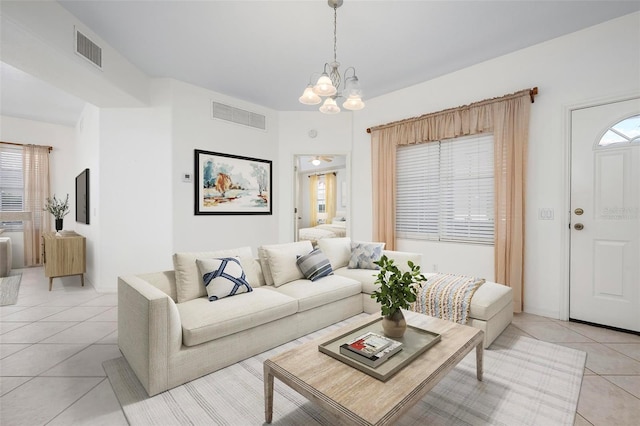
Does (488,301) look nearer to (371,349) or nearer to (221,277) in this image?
(371,349)

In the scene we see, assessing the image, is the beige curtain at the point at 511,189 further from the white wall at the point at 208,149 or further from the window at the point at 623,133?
the white wall at the point at 208,149

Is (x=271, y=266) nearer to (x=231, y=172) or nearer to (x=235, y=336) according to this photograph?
(x=235, y=336)

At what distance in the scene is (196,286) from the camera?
2459 millimetres

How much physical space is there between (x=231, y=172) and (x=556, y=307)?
4.45 metres

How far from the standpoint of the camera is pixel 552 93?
316 cm

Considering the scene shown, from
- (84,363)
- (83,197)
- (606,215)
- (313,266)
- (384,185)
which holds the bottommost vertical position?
(84,363)

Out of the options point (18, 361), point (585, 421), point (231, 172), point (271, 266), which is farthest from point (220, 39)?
point (585, 421)

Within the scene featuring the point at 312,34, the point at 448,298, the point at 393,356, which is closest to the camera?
the point at 393,356

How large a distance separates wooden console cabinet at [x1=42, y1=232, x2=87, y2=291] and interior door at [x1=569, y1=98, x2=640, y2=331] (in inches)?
241

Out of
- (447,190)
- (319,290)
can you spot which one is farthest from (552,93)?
(319,290)

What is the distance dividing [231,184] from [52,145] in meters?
4.31

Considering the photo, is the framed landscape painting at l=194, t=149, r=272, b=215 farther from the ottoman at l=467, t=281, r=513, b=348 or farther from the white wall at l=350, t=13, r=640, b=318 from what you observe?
the ottoman at l=467, t=281, r=513, b=348

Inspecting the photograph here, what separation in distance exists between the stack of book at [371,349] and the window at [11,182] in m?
7.16

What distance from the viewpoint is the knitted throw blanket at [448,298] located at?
248cm
